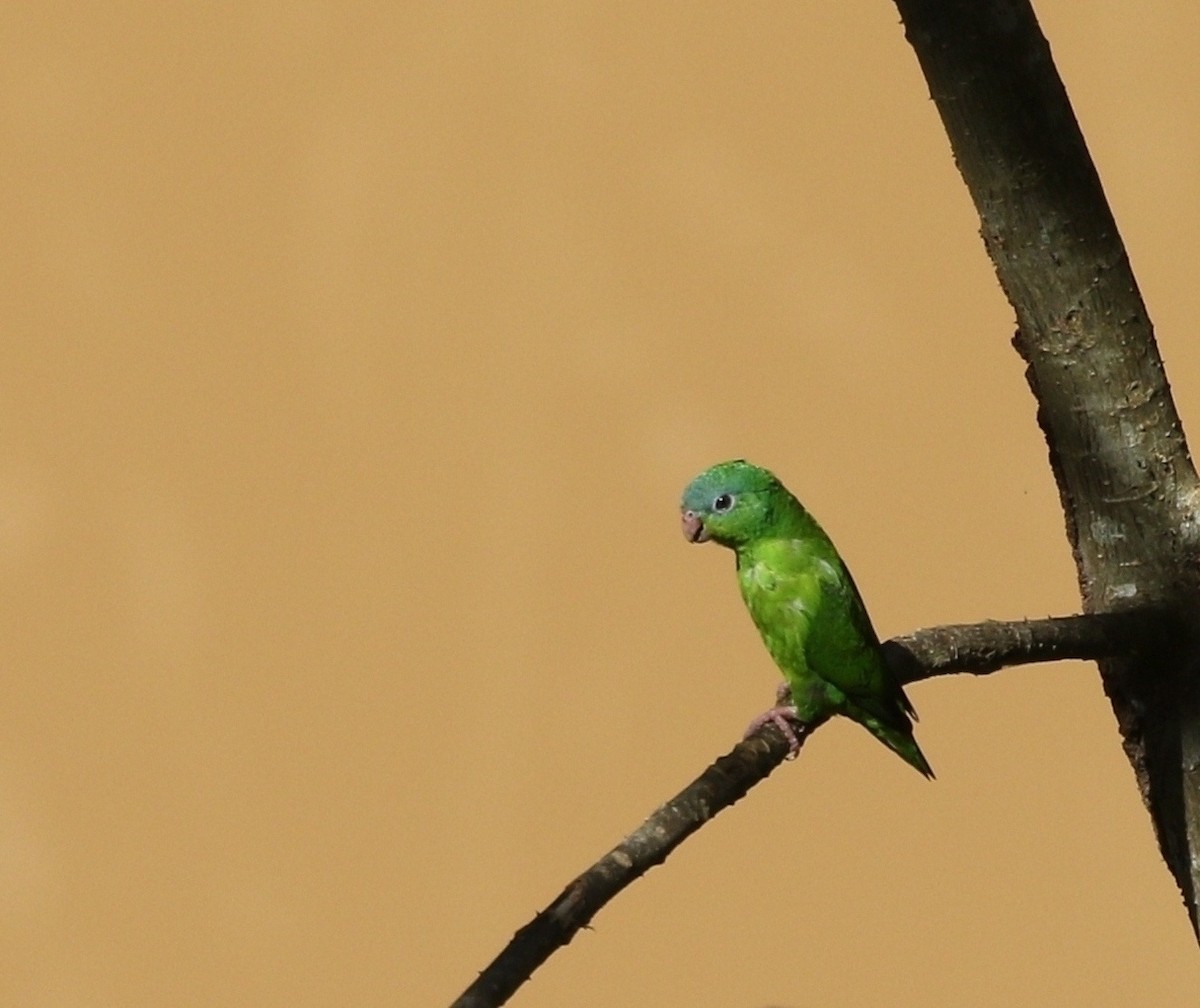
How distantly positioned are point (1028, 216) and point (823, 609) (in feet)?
2.42

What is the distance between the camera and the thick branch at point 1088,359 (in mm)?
2480

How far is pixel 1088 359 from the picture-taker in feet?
8.52

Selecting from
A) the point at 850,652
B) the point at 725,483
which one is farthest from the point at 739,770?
the point at 725,483

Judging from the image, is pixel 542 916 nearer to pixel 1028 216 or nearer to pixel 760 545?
pixel 760 545

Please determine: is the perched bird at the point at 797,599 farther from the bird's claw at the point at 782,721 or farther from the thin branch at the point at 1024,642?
the thin branch at the point at 1024,642

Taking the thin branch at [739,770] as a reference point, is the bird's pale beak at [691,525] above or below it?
above

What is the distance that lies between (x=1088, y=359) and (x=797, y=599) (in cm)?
63

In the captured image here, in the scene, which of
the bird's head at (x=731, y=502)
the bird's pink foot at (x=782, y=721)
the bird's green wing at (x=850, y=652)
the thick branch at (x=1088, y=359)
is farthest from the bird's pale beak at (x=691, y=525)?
the thick branch at (x=1088, y=359)

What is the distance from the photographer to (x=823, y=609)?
279 cm

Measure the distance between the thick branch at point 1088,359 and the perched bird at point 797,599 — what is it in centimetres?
40

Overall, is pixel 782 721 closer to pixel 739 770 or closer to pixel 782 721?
pixel 782 721

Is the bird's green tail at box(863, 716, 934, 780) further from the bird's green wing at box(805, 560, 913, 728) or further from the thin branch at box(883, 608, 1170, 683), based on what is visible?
the thin branch at box(883, 608, 1170, 683)

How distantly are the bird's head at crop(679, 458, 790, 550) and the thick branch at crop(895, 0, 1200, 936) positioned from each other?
1.57 feet

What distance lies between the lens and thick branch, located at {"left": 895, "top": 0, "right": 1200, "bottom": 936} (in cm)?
248
